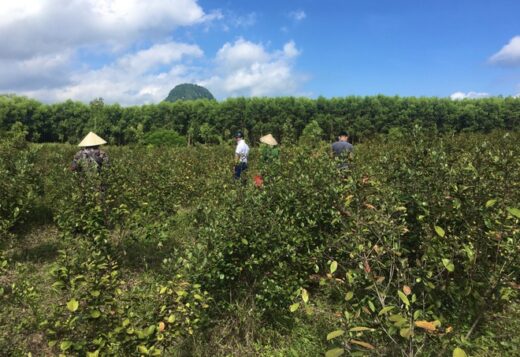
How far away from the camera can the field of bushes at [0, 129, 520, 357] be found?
2.08m

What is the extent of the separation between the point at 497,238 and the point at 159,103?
39.2 metres

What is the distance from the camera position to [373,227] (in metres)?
2.42

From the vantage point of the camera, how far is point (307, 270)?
11.4 ft

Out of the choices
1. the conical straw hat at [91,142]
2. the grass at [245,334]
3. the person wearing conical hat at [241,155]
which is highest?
the conical straw hat at [91,142]

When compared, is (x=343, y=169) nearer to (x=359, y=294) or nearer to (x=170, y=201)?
(x=359, y=294)

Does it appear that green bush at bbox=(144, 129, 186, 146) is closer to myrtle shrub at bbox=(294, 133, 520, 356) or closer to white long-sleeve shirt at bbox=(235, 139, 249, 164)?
white long-sleeve shirt at bbox=(235, 139, 249, 164)

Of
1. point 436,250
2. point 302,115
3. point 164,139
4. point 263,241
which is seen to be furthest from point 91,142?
point 302,115

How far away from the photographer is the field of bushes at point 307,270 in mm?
2076

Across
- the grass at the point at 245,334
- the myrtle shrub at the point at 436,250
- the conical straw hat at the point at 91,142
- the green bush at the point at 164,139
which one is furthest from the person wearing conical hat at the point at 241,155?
the green bush at the point at 164,139

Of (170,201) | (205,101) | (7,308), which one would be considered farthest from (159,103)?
(7,308)

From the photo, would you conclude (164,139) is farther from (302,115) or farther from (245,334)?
(245,334)

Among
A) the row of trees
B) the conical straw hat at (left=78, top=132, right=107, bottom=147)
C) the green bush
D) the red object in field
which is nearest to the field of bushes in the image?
the red object in field

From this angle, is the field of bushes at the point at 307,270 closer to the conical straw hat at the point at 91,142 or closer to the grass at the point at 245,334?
the grass at the point at 245,334

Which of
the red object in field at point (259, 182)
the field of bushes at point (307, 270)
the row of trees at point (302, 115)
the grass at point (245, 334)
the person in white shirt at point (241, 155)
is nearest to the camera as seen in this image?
the field of bushes at point (307, 270)
